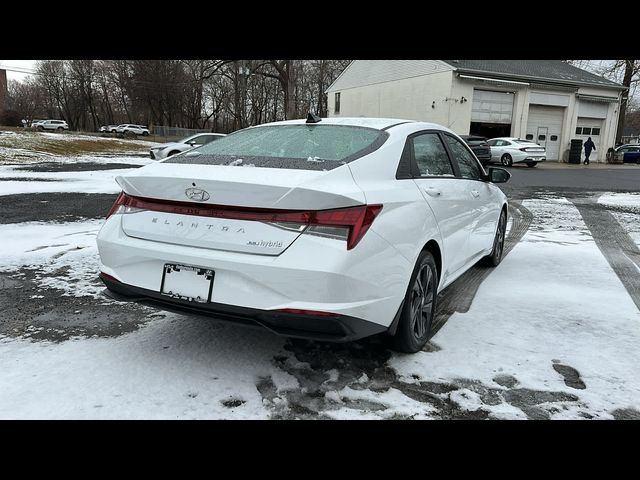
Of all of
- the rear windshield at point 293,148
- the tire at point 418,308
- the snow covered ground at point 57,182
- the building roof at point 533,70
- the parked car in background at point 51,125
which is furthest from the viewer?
the parked car in background at point 51,125

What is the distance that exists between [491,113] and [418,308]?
2913cm

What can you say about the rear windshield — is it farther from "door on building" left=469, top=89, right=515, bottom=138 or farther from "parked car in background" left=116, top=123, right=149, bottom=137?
"parked car in background" left=116, top=123, right=149, bottom=137

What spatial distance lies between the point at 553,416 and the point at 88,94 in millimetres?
78987

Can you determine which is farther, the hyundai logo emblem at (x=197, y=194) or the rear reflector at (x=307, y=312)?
the hyundai logo emblem at (x=197, y=194)

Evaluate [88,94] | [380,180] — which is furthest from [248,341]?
[88,94]

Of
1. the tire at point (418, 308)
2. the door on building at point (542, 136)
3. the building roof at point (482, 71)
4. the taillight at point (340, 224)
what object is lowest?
the tire at point (418, 308)

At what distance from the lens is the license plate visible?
8.99 ft

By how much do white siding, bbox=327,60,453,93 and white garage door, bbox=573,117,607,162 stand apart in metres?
11.0

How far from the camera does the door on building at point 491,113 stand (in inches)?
1156

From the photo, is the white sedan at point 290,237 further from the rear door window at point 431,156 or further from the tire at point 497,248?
the tire at point 497,248

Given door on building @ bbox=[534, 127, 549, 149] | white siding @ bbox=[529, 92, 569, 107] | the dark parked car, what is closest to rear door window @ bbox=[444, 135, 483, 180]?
the dark parked car

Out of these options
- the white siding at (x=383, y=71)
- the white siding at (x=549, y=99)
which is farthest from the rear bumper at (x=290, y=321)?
the white siding at (x=549, y=99)

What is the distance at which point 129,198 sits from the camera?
3.12 meters

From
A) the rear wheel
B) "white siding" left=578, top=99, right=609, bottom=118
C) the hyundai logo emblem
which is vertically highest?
"white siding" left=578, top=99, right=609, bottom=118
